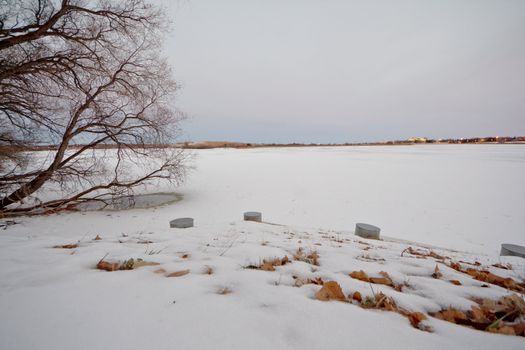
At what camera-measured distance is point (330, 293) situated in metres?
1.66

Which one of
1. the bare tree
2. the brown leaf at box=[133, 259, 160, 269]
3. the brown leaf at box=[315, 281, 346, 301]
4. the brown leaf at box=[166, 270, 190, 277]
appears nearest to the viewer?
the brown leaf at box=[315, 281, 346, 301]

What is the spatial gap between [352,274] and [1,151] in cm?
1147

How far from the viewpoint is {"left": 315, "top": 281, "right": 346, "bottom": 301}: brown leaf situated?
162 centimetres

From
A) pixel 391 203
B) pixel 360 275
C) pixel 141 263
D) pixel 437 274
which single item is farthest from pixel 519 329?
pixel 391 203

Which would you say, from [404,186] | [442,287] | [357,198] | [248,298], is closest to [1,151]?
[248,298]

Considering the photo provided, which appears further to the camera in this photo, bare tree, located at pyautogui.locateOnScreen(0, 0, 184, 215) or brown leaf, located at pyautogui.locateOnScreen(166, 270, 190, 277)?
bare tree, located at pyautogui.locateOnScreen(0, 0, 184, 215)

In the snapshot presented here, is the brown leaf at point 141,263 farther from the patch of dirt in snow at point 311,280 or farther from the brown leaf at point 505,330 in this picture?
the brown leaf at point 505,330

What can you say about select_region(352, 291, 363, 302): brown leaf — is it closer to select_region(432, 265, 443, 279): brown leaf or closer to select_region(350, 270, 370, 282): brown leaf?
select_region(350, 270, 370, 282): brown leaf

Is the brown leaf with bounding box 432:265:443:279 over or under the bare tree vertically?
under

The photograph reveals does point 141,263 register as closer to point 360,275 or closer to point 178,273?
point 178,273

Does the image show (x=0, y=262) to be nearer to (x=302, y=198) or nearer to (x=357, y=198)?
(x=302, y=198)

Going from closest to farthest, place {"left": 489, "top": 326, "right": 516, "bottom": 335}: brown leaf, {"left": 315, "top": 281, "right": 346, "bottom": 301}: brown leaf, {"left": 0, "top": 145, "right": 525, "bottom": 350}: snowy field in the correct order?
{"left": 0, "top": 145, "right": 525, "bottom": 350}: snowy field, {"left": 489, "top": 326, "right": 516, "bottom": 335}: brown leaf, {"left": 315, "top": 281, "right": 346, "bottom": 301}: brown leaf

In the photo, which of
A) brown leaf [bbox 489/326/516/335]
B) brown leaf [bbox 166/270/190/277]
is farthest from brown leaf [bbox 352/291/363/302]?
brown leaf [bbox 166/270/190/277]

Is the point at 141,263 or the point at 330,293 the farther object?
the point at 141,263
